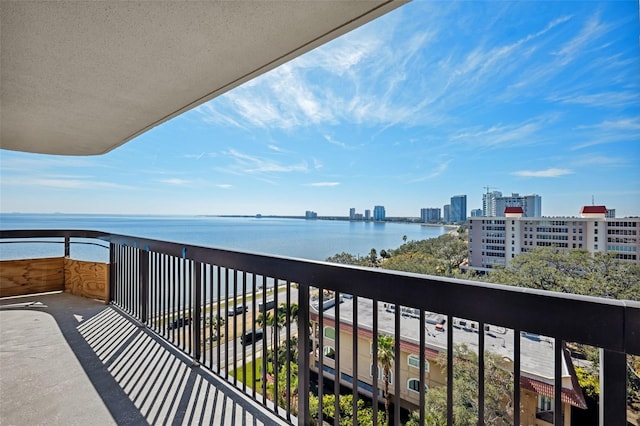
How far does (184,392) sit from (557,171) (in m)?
12.8

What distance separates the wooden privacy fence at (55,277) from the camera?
3734 millimetres

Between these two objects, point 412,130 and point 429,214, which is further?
point 412,130

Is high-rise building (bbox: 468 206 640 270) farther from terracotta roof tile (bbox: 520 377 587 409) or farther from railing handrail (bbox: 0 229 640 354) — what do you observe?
railing handrail (bbox: 0 229 640 354)

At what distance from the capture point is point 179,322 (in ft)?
8.00

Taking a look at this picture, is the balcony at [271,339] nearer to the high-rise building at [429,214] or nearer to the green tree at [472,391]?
the green tree at [472,391]

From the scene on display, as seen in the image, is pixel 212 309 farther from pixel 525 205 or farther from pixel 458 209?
pixel 458 209

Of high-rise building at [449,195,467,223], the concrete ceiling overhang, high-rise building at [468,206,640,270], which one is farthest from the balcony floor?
A: high-rise building at [449,195,467,223]

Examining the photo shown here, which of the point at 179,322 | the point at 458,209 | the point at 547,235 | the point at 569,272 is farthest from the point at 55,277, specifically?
the point at 458,209

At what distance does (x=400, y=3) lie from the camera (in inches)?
54.9

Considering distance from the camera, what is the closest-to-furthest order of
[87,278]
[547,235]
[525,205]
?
[547,235], [87,278], [525,205]

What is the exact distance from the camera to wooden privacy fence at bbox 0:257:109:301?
373cm

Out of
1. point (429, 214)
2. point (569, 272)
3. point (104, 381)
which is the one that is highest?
point (429, 214)

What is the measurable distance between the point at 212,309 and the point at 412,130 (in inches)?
803

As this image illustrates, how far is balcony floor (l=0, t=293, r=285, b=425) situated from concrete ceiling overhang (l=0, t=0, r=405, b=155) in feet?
6.47
